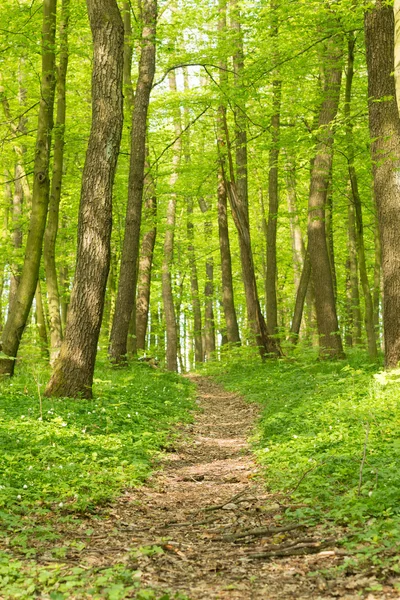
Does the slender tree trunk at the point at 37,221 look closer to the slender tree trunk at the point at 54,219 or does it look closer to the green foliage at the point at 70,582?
the slender tree trunk at the point at 54,219

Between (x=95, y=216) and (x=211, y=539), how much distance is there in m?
5.85

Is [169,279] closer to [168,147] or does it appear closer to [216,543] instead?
[168,147]

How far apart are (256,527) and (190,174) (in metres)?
17.2

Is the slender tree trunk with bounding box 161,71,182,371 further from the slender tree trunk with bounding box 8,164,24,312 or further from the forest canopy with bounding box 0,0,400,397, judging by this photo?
the slender tree trunk with bounding box 8,164,24,312

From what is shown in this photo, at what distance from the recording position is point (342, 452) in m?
6.28

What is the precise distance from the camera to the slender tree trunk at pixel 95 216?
9.27 metres

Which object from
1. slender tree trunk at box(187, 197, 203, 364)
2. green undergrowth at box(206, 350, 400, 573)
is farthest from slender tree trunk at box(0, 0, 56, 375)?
slender tree trunk at box(187, 197, 203, 364)

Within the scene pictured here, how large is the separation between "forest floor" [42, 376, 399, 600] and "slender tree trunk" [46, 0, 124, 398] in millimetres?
A: 2639

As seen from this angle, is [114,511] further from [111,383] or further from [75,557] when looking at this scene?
[111,383]

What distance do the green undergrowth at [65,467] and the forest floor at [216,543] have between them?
174 millimetres

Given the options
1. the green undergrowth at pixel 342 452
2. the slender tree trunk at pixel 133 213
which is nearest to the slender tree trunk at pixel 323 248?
the green undergrowth at pixel 342 452

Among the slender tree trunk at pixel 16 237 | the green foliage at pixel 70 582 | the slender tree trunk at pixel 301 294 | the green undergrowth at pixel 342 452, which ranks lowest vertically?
the green foliage at pixel 70 582

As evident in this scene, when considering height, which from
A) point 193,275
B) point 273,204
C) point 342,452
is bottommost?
point 342,452

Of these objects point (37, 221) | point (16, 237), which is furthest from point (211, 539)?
point (16, 237)
